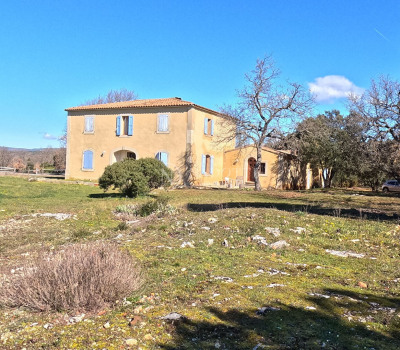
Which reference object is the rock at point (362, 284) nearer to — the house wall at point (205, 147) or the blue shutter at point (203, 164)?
the house wall at point (205, 147)

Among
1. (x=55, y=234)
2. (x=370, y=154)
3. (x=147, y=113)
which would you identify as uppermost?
(x=147, y=113)

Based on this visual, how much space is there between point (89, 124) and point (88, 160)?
9.45 ft

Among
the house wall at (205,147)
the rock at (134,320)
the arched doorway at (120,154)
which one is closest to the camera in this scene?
the rock at (134,320)

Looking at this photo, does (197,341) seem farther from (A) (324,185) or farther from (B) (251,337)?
(A) (324,185)

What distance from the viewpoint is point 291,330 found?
2.88 meters

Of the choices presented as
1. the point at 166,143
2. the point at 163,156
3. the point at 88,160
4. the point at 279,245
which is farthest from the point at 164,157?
the point at 279,245

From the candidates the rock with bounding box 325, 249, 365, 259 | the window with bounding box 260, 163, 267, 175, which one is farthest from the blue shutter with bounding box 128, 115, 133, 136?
the rock with bounding box 325, 249, 365, 259

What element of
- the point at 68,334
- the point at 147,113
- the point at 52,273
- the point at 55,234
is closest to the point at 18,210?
the point at 55,234

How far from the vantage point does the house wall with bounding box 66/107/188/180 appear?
85.4 ft

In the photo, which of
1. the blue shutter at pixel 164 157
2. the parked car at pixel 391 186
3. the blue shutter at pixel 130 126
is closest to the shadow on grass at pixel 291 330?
the blue shutter at pixel 164 157

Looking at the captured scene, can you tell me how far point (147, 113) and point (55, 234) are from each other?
20.1 meters

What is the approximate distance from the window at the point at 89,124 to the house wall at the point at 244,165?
11051mm

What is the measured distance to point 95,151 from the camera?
94.9ft

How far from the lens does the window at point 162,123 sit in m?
26.2
